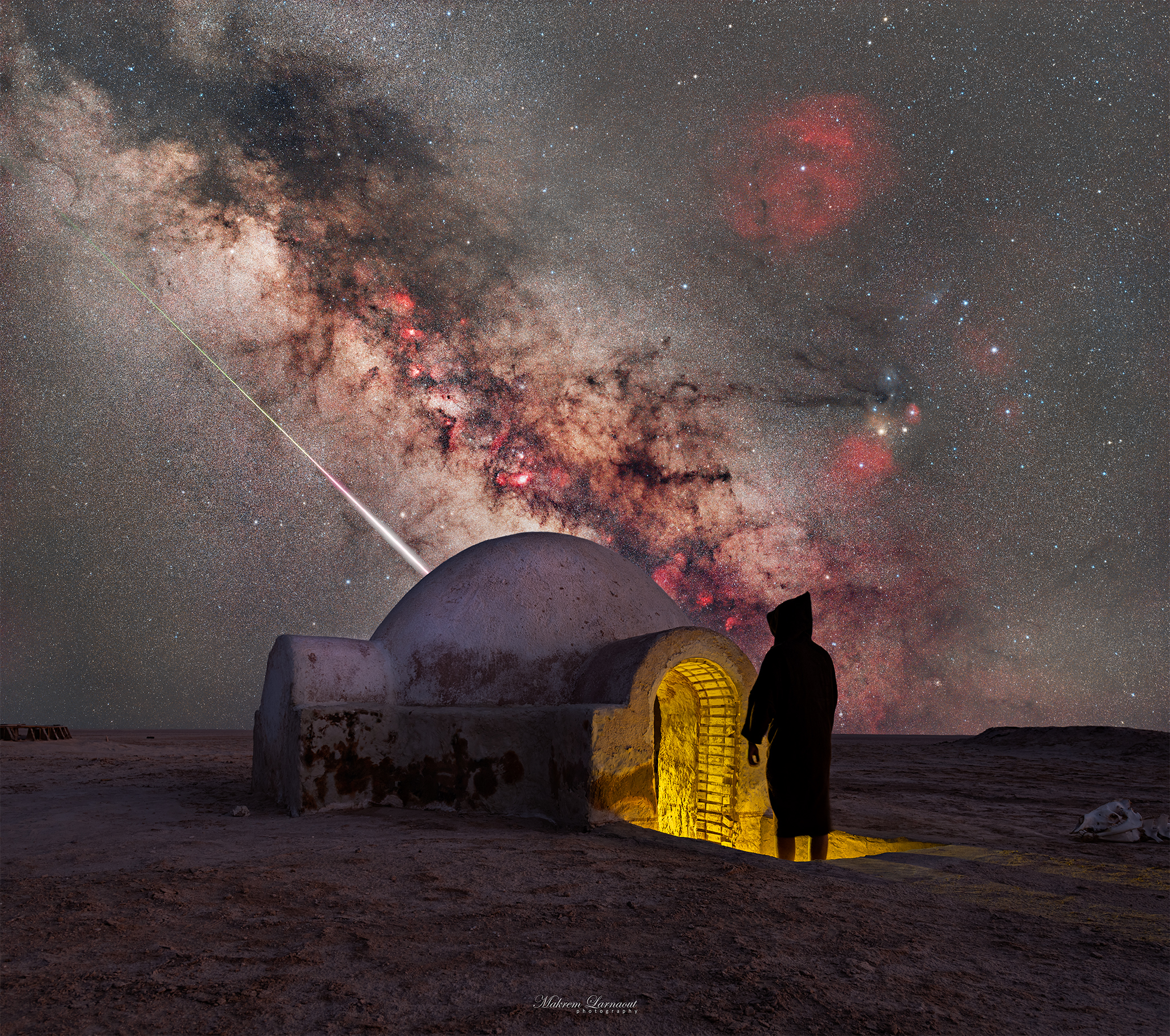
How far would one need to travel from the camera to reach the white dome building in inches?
284

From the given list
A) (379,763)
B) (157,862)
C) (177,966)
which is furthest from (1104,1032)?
(379,763)

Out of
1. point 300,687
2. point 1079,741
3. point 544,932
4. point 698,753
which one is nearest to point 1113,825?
point 698,753

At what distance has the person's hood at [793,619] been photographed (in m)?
6.38

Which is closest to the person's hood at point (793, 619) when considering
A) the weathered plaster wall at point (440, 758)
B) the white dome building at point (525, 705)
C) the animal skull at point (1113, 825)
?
the white dome building at point (525, 705)

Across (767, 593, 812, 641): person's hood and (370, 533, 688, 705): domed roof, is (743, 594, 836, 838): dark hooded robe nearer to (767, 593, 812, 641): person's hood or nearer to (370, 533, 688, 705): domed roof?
(767, 593, 812, 641): person's hood

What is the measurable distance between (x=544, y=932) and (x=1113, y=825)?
643 cm

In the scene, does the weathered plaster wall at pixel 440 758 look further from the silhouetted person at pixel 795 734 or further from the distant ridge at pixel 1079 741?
the distant ridge at pixel 1079 741

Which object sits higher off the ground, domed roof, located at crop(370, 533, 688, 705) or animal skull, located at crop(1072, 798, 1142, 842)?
domed roof, located at crop(370, 533, 688, 705)

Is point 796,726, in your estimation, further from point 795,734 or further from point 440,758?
point 440,758

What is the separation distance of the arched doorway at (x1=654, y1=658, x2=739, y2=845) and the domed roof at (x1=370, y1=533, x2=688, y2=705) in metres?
0.84

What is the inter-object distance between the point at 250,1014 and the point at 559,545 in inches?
269

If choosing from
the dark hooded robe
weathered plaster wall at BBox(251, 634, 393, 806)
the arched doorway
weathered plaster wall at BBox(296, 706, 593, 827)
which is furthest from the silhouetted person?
weathered plaster wall at BBox(251, 634, 393, 806)

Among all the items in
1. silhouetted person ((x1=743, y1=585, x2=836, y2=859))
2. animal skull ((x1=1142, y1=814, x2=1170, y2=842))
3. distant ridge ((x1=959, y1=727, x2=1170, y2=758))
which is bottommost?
distant ridge ((x1=959, y1=727, x2=1170, y2=758))

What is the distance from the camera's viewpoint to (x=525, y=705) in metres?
8.05
